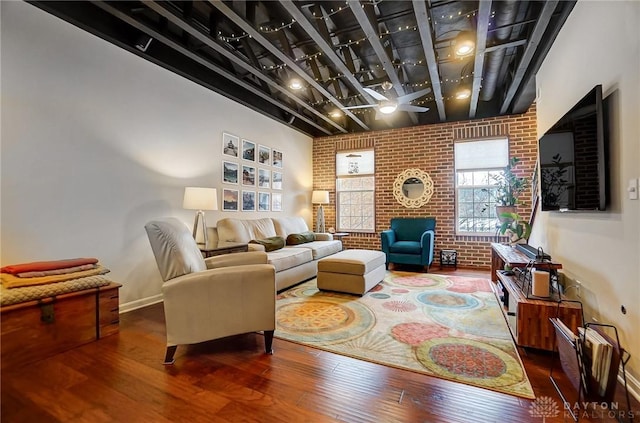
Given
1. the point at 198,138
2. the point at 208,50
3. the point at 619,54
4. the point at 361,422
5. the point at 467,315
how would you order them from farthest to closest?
the point at 198,138, the point at 208,50, the point at 467,315, the point at 619,54, the point at 361,422

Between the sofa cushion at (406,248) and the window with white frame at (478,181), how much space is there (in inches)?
46.2

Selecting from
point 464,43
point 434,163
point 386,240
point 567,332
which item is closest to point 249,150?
point 386,240

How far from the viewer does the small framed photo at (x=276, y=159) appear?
549 cm

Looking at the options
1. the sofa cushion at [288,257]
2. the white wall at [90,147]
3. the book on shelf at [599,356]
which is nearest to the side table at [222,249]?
the sofa cushion at [288,257]

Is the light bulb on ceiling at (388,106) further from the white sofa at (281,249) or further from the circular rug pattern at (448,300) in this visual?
the circular rug pattern at (448,300)

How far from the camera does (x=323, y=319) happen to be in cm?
283

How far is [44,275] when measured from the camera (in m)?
2.24

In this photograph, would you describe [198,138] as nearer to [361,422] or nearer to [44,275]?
[44,275]

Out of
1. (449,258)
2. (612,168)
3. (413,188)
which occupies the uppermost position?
(413,188)

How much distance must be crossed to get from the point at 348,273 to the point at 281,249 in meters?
1.21

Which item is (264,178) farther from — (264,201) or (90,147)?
(90,147)

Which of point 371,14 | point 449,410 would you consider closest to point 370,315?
point 449,410

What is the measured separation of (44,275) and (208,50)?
297 centimetres

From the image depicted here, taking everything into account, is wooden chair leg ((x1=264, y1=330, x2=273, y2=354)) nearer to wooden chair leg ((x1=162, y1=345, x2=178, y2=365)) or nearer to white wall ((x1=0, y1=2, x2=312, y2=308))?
wooden chair leg ((x1=162, y1=345, x2=178, y2=365))
